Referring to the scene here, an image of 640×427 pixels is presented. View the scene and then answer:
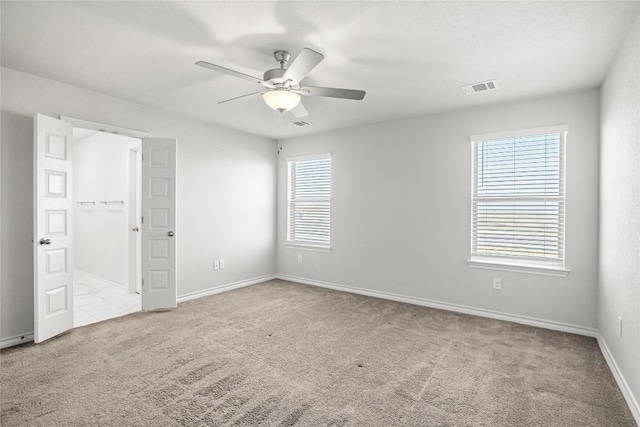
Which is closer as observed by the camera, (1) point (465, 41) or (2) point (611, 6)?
(2) point (611, 6)

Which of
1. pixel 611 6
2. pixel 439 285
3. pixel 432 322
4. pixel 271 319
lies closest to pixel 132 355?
pixel 271 319

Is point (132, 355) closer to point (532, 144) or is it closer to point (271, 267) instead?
point (271, 267)

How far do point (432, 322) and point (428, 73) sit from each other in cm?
267

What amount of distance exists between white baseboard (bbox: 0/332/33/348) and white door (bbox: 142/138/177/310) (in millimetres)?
1104

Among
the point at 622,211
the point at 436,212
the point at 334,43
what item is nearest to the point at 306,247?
the point at 436,212

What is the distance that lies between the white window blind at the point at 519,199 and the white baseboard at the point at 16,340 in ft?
16.0

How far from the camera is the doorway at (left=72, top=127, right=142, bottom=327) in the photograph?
16.0 feet

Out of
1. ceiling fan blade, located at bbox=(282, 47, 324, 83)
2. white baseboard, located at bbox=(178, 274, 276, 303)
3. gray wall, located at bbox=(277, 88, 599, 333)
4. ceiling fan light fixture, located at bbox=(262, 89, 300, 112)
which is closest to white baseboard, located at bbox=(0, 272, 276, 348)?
white baseboard, located at bbox=(178, 274, 276, 303)

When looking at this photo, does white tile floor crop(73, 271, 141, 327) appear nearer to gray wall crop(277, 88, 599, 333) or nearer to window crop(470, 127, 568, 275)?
gray wall crop(277, 88, 599, 333)

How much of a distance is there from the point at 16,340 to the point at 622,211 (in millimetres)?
5323

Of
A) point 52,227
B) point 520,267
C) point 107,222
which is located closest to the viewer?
point 52,227

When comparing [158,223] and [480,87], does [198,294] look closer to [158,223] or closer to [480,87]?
[158,223]

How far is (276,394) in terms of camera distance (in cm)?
227

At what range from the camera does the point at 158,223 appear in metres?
4.15
